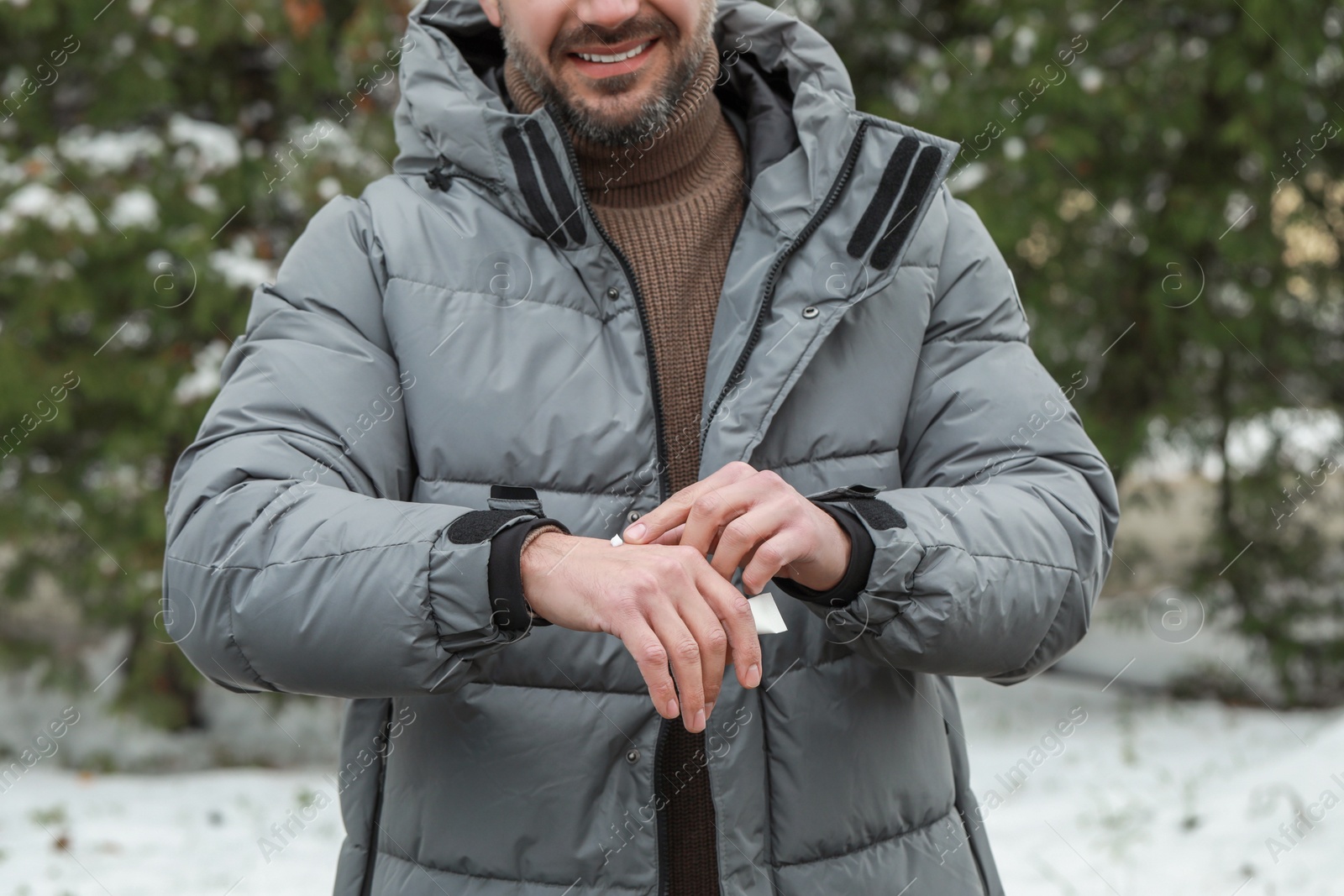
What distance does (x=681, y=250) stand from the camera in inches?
71.9

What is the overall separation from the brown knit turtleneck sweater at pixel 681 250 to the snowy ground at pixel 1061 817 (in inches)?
116

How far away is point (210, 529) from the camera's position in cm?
143

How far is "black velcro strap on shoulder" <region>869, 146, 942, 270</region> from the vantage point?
1.67 m

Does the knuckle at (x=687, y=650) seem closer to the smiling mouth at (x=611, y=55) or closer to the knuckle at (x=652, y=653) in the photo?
the knuckle at (x=652, y=653)

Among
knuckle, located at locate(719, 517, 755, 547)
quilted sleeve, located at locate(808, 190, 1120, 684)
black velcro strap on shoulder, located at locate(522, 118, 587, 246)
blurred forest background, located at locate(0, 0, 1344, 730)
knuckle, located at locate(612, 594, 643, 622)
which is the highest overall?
black velcro strap on shoulder, located at locate(522, 118, 587, 246)

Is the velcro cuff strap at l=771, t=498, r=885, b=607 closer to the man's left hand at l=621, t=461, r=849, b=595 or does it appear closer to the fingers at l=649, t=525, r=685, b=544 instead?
the man's left hand at l=621, t=461, r=849, b=595

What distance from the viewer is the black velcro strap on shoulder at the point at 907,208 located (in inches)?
65.7

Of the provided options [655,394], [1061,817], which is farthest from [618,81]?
[1061,817]

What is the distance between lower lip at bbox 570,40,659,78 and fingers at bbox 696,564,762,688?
0.83 meters

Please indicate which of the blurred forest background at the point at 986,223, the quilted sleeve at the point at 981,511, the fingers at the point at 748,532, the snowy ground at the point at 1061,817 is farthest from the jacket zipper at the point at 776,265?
the blurred forest background at the point at 986,223

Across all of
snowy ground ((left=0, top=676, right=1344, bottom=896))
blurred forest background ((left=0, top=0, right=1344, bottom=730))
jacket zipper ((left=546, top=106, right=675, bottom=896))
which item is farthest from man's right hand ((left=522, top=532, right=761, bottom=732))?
blurred forest background ((left=0, top=0, right=1344, bottom=730))

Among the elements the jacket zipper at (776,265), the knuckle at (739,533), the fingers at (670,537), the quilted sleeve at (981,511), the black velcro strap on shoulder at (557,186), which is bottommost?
the quilted sleeve at (981,511)

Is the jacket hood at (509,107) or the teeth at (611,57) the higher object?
the teeth at (611,57)

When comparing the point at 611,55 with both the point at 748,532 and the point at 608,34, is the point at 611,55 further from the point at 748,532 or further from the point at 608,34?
the point at 748,532
